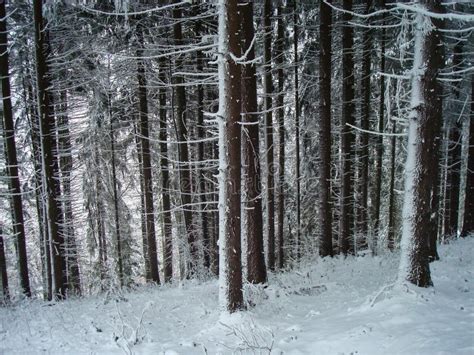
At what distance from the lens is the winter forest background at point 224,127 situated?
6844 millimetres

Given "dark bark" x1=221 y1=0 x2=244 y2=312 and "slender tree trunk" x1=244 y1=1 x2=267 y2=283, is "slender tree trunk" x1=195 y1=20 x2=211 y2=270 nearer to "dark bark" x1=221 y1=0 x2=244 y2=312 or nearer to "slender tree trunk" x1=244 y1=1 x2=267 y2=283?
"slender tree trunk" x1=244 y1=1 x2=267 y2=283

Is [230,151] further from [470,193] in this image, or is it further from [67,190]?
[470,193]

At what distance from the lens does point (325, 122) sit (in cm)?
1213

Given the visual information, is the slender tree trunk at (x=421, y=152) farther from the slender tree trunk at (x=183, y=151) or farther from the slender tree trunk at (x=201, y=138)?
the slender tree trunk at (x=183, y=151)

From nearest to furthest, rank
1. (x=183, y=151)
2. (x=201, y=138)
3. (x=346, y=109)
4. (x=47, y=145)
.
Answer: (x=47, y=145) → (x=346, y=109) → (x=183, y=151) → (x=201, y=138)

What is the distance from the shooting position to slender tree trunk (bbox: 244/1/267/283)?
867cm

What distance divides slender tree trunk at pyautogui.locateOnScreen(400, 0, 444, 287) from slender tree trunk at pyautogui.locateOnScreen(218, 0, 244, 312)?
3.69 meters

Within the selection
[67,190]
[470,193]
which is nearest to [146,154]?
[67,190]

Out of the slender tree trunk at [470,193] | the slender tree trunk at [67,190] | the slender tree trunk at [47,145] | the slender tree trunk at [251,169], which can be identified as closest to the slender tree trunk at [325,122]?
the slender tree trunk at [251,169]

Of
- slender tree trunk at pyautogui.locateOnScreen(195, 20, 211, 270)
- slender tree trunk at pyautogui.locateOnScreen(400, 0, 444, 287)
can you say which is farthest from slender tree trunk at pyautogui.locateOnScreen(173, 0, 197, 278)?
slender tree trunk at pyautogui.locateOnScreen(400, 0, 444, 287)

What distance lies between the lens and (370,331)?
5.42 metres

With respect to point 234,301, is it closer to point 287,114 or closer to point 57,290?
point 57,290

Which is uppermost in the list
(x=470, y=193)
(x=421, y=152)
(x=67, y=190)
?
(x=421, y=152)

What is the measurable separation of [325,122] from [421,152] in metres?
5.61
